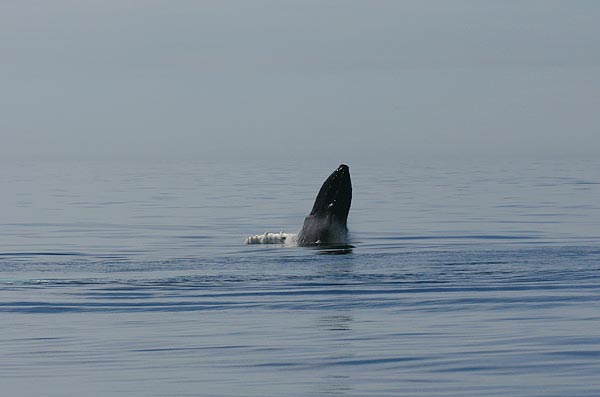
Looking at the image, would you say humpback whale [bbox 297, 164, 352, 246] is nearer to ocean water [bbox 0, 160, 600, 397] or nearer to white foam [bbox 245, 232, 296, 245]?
white foam [bbox 245, 232, 296, 245]

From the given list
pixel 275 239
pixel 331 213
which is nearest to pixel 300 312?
pixel 331 213

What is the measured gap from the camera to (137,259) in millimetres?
24562

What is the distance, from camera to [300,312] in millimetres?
16094

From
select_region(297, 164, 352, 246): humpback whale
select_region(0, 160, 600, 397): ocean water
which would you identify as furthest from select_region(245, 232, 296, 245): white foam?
select_region(0, 160, 600, 397): ocean water

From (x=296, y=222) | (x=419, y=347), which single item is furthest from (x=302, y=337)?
(x=296, y=222)

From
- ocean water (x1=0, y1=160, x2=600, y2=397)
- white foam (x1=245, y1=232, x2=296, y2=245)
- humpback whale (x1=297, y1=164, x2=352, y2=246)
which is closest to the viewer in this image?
ocean water (x1=0, y1=160, x2=600, y2=397)

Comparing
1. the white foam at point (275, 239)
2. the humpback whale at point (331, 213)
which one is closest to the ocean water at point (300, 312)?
the white foam at point (275, 239)

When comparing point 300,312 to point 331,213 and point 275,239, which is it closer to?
point 331,213

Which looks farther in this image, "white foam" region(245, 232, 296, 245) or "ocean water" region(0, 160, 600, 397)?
"white foam" region(245, 232, 296, 245)

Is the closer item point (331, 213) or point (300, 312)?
point (300, 312)

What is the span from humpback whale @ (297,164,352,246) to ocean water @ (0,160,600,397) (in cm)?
107

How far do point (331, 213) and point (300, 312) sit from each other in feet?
33.2

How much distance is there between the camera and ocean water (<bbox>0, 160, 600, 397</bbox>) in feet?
37.1

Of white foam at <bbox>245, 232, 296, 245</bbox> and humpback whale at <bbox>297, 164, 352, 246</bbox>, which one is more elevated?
humpback whale at <bbox>297, 164, 352, 246</bbox>
